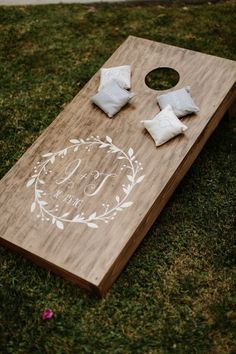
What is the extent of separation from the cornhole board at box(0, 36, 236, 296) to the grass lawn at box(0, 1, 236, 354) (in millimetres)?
197

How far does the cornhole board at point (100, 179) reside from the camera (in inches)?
97.7

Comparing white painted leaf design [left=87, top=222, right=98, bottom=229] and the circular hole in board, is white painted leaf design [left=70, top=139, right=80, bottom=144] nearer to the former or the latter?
white painted leaf design [left=87, top=222, right=98, bottom=229]

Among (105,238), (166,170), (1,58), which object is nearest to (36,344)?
(105,238)

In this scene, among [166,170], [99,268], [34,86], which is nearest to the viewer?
[99,268]

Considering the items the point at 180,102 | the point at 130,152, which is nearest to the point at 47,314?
the point at 130,152

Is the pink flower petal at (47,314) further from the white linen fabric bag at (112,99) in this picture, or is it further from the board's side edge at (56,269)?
the white linen fabric bag at (112,99)

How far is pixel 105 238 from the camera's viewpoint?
2475mm

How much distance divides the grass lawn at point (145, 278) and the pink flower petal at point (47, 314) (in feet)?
0.09

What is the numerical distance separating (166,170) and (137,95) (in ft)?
2.12

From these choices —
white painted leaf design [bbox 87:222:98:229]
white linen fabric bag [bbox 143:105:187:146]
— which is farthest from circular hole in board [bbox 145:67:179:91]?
white painted leaf design [bbox 87:222:98:229]

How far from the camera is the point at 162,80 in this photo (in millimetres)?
3779

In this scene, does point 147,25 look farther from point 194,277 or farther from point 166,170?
point 194,277

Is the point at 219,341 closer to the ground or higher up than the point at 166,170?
closer to the ground

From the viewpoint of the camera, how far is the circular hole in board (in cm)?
374
